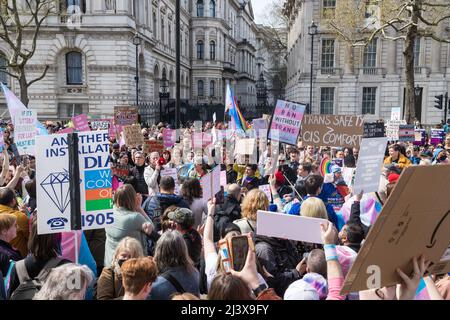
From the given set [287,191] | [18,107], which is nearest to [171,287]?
[287,191]

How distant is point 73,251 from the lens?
423 centimetres

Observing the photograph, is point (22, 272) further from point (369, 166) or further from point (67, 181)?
point (369, 166)

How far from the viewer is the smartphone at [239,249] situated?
3290mm

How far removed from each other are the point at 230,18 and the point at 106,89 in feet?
160

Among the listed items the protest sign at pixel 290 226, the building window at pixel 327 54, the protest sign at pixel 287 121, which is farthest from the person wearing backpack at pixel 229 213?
the building window at pixel 327 54

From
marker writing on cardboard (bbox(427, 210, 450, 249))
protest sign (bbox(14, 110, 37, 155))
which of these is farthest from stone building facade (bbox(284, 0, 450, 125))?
marker writing on cardboard (bbox(427, 210, 450, 249))

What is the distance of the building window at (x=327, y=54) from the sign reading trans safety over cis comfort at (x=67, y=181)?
35.9m

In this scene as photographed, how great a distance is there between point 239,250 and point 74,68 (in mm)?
36864

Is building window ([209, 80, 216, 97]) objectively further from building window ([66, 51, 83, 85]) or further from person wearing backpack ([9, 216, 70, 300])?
person wearing backpack ([9, 216, 70, 300])

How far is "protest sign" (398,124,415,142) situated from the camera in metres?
13.9

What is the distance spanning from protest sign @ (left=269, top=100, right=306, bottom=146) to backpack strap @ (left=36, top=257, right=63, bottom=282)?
224 inches

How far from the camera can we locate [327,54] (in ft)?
126
